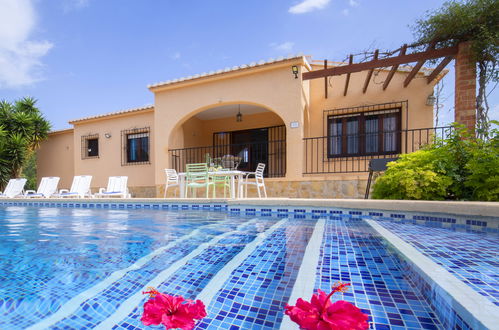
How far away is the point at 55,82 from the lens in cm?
2214

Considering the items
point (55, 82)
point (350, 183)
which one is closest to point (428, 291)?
point (350, 183)

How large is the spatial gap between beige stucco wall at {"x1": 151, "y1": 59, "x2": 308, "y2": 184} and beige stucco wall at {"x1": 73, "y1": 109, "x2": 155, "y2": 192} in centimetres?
158

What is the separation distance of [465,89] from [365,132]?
2.48m

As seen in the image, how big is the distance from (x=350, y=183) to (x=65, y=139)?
40.8 feet

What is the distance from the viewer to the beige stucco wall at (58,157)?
1191cm

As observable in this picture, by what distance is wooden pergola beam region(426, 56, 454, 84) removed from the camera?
5.98 metres

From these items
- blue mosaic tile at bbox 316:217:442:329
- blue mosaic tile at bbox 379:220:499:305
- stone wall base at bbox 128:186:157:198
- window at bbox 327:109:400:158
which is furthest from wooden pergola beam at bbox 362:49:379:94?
stone wall base at bbox 128:186:157:198

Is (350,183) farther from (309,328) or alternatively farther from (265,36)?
(265,36)

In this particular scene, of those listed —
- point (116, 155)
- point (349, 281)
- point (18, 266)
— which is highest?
point (116, 155)

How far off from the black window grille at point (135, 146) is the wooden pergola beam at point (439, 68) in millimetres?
9065

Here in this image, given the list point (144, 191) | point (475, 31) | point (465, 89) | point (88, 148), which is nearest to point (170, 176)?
point (144, 191)

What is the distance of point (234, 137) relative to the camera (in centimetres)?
1046

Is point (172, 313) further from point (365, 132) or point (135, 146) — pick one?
point (135, 146)

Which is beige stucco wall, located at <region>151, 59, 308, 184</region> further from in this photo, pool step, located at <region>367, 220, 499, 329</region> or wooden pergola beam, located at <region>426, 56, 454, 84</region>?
pool step, located at <region>367, 220, 499, 329</region>
